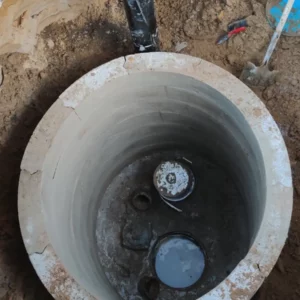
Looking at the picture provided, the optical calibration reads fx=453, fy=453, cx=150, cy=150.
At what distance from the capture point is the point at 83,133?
240 cm

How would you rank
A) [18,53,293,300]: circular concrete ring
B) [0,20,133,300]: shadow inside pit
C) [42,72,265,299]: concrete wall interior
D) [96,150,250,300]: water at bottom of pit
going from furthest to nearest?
[96,150,250,300]: water at bottom of pit, [0,20,133,300]: shadow inside pit, [42,72,265,299]: concrete wall interior, [18,53,293,300]: circular concrete ring

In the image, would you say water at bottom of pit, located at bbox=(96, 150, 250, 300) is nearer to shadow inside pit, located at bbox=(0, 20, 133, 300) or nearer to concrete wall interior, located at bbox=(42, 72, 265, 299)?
concrete wall interior, located at bbox=(42, 72, 265, 299)

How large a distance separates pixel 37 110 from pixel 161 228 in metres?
1.09

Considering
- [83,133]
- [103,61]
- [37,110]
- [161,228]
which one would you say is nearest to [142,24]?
[103,61]

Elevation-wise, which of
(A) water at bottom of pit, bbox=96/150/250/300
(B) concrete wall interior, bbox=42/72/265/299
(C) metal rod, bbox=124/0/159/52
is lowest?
(A) water at bottom of pit, bbox=96/150/250/300

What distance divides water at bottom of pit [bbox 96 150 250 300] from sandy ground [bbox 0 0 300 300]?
0.51 metres

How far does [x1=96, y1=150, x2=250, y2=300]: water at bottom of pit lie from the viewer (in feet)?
9.10

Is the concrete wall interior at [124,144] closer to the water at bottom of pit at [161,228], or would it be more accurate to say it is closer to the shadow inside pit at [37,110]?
the water at bottom of pit at [161,228]

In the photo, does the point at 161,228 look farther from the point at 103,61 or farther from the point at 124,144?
the point at 103,61

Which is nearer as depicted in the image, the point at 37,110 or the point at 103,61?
the point at 37,110

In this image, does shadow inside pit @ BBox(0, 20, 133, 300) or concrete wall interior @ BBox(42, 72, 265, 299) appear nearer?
concrete wall interior @ BBox(42, 72, 265, 299)

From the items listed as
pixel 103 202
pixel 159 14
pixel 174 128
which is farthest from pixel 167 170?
pixel 159 14

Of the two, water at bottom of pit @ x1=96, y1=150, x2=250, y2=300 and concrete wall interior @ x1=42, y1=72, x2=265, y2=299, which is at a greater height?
concrete wall interior @ x1=42, y1=72, x2=265, y2=299

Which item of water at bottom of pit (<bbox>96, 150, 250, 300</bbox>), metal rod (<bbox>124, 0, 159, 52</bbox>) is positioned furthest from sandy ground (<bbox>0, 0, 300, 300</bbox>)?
water at bottom of pit (<bbox>96, 150, 250, 300</bbox>)
